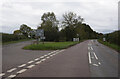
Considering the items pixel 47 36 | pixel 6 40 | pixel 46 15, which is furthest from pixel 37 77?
pixel 46 15

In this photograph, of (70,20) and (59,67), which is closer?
(59,67)

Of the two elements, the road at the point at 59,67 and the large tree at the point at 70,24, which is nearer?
the road at the point at 59,67

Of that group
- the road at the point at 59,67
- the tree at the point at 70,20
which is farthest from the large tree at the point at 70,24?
the road at the point at 59,67

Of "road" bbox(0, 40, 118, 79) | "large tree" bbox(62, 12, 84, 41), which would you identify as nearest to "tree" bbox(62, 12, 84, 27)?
"large tree" bbox(62, 12, 84, 41)

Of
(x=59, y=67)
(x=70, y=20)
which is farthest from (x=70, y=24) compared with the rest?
(x=59, y=67)

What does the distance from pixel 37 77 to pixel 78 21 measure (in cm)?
7309

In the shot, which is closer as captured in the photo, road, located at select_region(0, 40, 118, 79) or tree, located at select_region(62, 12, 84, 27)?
road, located at select_region(0, 40, 118, 79)

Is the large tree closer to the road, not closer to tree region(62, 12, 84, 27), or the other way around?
tree region(62, 12, 84, 27)

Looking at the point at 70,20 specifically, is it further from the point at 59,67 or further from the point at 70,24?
the point at 59,67

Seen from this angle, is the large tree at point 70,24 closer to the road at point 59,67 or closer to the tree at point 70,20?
the tree at point 70,20

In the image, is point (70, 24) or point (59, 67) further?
point (70, 24)

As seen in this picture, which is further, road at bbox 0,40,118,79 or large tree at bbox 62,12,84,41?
large tree at bbox 62,12,84,41

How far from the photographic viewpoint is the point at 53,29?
241ft

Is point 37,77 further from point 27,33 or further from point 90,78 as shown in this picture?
point 27,33
